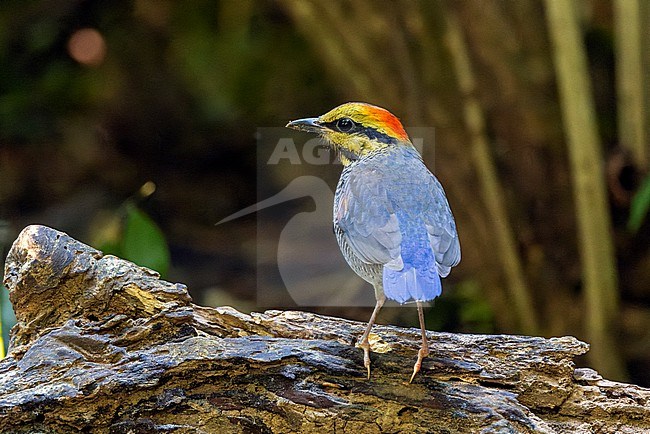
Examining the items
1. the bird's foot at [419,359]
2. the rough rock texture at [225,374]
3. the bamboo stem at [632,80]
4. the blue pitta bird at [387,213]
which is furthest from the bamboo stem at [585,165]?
the bird's foot at [419,359]

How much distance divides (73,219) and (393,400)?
15.2 ft

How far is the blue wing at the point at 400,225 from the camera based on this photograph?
2.52 metres

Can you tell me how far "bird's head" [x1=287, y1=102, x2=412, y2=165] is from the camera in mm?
3066

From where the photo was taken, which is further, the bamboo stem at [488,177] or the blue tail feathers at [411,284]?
the bamboo stem at [488,177]

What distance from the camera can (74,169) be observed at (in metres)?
7.29

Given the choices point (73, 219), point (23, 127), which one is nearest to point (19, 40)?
point (23, 127)

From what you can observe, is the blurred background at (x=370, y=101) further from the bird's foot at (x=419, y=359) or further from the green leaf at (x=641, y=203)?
the bird's foot at (x=419, y=359)

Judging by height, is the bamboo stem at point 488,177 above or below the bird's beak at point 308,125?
above

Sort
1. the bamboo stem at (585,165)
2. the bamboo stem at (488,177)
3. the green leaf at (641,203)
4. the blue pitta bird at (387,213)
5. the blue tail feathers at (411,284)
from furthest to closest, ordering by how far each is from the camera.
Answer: the bamboo stem at (488,177) < the bamboo stem at (585,165) < the green leaf at (641,203) < the blue pitta bird at (387,213) < the blue tail feathers at (411,284)

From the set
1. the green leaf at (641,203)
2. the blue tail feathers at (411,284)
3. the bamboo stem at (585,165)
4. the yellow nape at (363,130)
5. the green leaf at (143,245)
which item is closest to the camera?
the blue tail feathers at (411,284)

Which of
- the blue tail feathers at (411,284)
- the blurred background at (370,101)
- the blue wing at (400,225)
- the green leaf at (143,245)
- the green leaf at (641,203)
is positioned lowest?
the blue tail feathers at (411,284)

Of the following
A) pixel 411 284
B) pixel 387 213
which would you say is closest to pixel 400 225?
pixel 387 213

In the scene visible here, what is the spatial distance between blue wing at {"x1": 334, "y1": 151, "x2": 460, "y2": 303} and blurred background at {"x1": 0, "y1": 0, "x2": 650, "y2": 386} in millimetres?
1544

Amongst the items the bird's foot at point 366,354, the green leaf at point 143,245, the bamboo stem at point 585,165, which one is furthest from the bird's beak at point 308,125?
the bamboo stem at point 585,165
